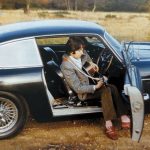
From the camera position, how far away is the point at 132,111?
573cm

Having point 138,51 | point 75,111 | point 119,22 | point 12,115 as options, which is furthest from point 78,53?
point 119,22

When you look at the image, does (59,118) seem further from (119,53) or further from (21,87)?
(119,53)

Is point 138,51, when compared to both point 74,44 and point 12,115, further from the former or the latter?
point 12,115

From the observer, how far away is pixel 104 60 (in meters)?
7.02

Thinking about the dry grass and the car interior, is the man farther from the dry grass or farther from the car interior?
the dry grass

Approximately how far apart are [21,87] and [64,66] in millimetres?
740

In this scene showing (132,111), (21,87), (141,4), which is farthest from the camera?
(141,4)

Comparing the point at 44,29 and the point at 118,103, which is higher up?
the point at 44,29

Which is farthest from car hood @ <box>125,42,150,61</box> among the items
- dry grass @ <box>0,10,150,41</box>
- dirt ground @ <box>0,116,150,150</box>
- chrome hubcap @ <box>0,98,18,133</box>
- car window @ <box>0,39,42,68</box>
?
dry grass @ <box>0,10,150,41</box>

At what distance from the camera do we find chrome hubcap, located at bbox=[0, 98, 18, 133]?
6.36 meters

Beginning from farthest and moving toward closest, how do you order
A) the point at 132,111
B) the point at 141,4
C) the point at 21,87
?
the point at 141,4, the point at 21,87, the point at 132,111

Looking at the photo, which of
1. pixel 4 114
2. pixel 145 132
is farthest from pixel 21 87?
pixel 145 132

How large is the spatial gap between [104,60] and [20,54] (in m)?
1.38

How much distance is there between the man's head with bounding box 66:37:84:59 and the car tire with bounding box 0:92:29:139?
3.28 ft
